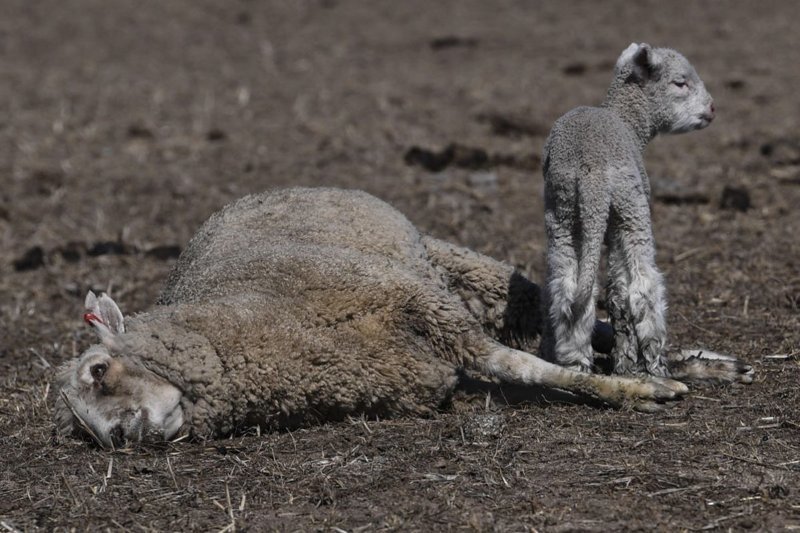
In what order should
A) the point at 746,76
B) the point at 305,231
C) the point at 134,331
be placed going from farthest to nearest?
the point at 746,76 < the point at 305,231 < the point at 134,331

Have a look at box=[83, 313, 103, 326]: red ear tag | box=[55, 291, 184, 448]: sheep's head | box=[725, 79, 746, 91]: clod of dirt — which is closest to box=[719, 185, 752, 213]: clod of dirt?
box=[725, 79, 746, 91]: clod of dirt

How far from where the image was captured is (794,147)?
11.6 metres

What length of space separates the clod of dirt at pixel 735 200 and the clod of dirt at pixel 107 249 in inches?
203

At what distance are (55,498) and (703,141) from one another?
8.99 meters

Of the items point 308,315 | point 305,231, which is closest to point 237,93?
point 305,231

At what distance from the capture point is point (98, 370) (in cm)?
514

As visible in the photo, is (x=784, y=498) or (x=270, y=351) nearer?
(x=784, y=498)

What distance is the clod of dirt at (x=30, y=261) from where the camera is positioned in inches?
388

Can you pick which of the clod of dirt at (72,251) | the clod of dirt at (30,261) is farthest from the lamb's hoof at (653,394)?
the clod of dirt at (30,261)

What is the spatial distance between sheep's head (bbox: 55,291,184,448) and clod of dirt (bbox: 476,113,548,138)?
8119 millimetres

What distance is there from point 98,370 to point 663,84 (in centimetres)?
306

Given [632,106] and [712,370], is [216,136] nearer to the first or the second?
[632,106]

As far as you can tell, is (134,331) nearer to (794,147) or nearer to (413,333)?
(413,333)

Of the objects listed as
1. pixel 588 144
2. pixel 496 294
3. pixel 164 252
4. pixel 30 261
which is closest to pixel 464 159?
pixel 164 252
